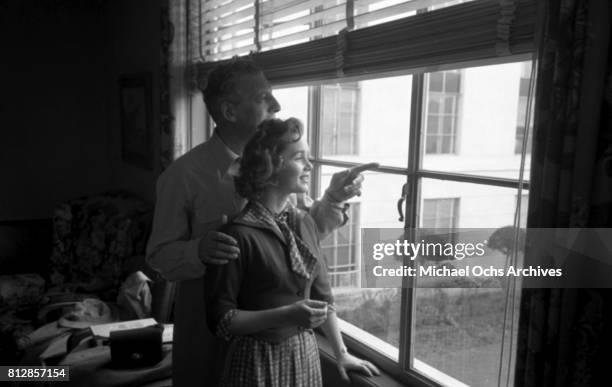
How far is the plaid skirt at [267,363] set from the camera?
1022 millimetres

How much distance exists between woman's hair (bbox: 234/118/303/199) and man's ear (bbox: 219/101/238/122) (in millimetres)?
172

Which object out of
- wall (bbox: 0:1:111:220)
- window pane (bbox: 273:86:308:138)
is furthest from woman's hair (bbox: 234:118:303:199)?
wall (bbox: 0:1:111:220)

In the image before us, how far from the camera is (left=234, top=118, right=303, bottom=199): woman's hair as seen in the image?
39.3 inches

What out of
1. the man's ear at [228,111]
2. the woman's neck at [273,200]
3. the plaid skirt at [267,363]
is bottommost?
the plaid skirt at [267,363]

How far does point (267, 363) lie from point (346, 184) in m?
0.39

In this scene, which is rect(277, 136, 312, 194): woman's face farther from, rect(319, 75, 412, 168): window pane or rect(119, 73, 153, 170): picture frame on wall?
rect(119, 73, 153, 170): picture frame on wall

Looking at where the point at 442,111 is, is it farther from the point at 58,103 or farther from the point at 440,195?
the point at 58,103

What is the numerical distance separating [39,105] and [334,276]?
2.99 meters

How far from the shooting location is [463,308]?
1.37 meters

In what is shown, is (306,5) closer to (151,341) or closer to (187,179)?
(187,179)

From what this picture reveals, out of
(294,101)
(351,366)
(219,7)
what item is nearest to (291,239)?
(351,366)

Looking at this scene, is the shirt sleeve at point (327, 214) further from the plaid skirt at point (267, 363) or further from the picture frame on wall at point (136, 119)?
the picture frame on wall at point (136, 119)

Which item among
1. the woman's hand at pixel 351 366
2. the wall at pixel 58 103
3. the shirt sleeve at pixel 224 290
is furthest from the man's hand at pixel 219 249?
the wall at pixel 58 103

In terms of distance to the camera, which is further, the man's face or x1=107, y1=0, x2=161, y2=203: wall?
x1=107, y1=0, x2=161, y2=203: wall
